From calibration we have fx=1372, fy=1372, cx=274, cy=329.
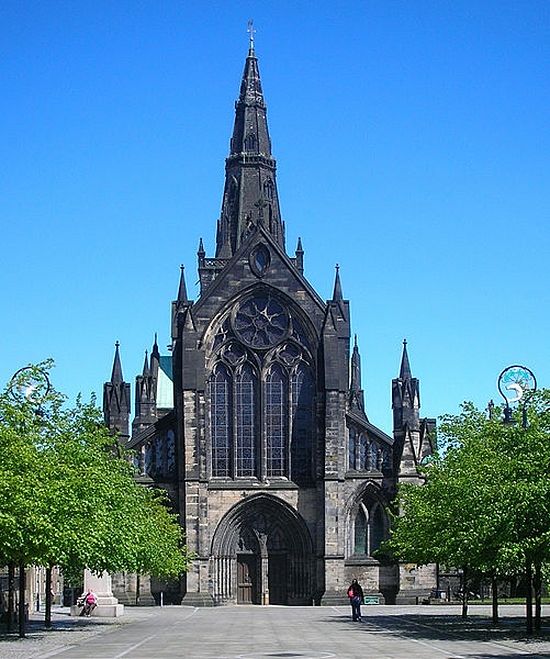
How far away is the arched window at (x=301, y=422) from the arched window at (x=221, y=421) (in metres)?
3.70

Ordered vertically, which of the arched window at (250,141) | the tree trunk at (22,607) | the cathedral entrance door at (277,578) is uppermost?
the arched window at (250,141)

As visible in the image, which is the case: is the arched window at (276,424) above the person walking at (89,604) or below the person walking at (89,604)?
above

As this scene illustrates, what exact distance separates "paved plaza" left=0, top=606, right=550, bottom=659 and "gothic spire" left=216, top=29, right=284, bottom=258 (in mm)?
40306

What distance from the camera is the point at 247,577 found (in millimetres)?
80750

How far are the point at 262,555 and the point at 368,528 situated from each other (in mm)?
6407

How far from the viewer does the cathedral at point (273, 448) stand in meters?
78.0

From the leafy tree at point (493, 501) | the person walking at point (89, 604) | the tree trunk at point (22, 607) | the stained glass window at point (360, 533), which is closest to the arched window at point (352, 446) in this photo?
the stained glass window at point (360, 533)

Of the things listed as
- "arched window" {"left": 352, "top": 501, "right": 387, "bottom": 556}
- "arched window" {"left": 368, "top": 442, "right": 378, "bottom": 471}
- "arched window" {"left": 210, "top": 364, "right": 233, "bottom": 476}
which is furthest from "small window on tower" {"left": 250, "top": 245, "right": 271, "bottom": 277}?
"arched window" {"left": 352, "top": 501, "right": 387, "bottom": 556}

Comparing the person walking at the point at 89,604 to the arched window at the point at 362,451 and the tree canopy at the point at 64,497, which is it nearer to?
the tree canopy at the point at 64,497

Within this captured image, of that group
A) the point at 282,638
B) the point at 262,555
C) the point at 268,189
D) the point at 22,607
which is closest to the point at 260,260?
the point at 262,555

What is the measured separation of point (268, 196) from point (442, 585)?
31.7 m

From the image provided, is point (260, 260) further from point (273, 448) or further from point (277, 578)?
point (277, 578)

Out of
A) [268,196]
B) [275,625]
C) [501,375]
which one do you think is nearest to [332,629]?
[275,625]

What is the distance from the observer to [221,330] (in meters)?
79.5
